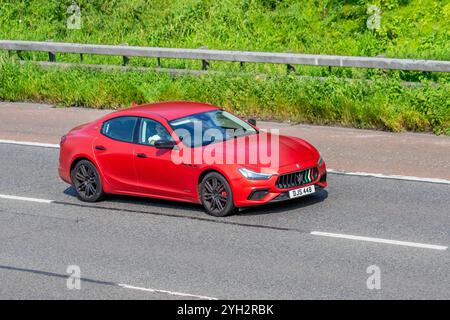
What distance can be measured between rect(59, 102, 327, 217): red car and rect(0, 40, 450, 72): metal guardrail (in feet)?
16.5

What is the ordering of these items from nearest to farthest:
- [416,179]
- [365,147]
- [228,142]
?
[228,142] < [416,179] < [365,147]

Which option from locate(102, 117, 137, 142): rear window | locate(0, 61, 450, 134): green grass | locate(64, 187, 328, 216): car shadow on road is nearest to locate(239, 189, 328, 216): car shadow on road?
locate(64, 187, 328, 216): car shadow on road

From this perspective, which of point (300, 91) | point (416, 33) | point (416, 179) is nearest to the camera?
point (416, 179)


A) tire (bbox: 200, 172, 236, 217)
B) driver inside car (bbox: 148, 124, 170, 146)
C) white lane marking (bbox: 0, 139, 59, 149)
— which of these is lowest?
tire (bbox: 200, 172, 236, 217)

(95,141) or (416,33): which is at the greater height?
(416,33)

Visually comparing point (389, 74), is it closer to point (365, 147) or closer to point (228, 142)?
point (365, 147)

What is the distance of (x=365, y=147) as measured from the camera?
19.4 m

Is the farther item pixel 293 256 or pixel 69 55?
pixel 69 55

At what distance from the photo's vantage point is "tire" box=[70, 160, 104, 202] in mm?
16625

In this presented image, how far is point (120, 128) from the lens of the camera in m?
16.5

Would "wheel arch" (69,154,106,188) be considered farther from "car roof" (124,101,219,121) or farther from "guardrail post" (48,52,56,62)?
"guardrail post" (48,52,56,62)

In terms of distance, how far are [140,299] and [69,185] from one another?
622 cm

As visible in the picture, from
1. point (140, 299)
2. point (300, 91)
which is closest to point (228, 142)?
point (140, 299)

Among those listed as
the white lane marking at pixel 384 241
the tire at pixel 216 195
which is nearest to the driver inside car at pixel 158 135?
the tire at pixel 216 195
